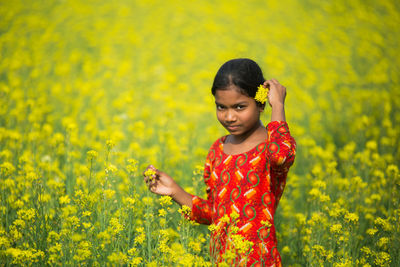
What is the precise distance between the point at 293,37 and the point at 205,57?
2854 millimetres

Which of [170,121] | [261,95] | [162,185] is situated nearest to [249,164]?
[261,95]

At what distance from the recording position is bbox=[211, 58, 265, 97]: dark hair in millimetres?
2260

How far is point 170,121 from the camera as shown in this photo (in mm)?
6500

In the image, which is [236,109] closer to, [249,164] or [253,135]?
[253,135]

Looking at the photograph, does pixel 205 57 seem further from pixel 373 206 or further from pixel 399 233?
pixel 399 233

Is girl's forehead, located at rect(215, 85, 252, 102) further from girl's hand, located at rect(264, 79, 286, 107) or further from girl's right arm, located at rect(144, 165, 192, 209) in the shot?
girl's right arm, located at rect(144, 165, 192, 209)

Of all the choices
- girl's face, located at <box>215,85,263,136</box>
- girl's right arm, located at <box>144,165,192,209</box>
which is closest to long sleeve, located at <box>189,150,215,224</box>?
girl's right arm, located at <box>144,165,192,209</box>

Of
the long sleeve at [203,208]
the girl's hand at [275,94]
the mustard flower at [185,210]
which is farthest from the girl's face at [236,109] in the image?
the mustard flower at [185,210]

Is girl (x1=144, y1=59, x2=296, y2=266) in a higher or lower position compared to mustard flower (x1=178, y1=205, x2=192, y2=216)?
higher

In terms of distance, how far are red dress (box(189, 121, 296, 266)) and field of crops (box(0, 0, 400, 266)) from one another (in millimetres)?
228

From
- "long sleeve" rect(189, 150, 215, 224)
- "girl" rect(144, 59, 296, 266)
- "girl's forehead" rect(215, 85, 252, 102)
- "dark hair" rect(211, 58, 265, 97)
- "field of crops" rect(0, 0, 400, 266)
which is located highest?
"dark hair" rect(211, 58, 265, 97)

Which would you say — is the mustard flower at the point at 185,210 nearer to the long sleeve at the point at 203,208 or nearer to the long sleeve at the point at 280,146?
the long sleeve at the point at 203,208

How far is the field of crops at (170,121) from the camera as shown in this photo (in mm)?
2668

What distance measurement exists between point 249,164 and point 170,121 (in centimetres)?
427
